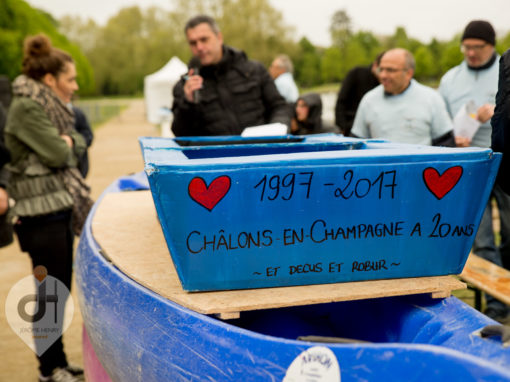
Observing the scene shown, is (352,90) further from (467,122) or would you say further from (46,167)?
(46,167)

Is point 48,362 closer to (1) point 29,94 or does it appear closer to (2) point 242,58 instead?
(1) point 29,94

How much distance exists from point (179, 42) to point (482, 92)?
54.5 metres

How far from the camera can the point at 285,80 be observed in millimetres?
8672

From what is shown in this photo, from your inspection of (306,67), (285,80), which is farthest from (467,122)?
(306,67)

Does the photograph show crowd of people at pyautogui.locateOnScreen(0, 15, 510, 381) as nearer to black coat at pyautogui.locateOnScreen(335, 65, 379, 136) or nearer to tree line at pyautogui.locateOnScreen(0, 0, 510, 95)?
black coat at pyautogui.locateOnScreen(335, 65, 379, 136)

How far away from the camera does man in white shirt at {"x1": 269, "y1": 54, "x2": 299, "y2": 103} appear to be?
8.52 m

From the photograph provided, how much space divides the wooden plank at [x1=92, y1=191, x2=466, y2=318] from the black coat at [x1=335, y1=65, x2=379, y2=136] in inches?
160

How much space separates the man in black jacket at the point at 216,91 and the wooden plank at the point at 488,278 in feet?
5.08

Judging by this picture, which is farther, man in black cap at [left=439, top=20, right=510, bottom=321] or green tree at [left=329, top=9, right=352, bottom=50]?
green tree at [left=329, top=9, right=352, bottom=50]

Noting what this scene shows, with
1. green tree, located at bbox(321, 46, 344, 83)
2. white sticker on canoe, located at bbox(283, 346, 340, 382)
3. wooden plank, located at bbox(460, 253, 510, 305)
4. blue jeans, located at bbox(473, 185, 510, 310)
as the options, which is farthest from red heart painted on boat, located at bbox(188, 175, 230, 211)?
green tree, located at bbox(321, 46, 344, 83)

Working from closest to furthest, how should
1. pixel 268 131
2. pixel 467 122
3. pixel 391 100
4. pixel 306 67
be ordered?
pixel 268 131 < pixel 467 122 < pixel 391 100 < pixel 306 67

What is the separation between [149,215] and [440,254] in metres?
1.50

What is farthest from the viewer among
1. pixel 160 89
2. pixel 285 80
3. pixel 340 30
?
pixel 340 30

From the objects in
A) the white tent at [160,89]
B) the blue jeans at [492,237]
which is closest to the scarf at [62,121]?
the blue jeans at [492,237]
